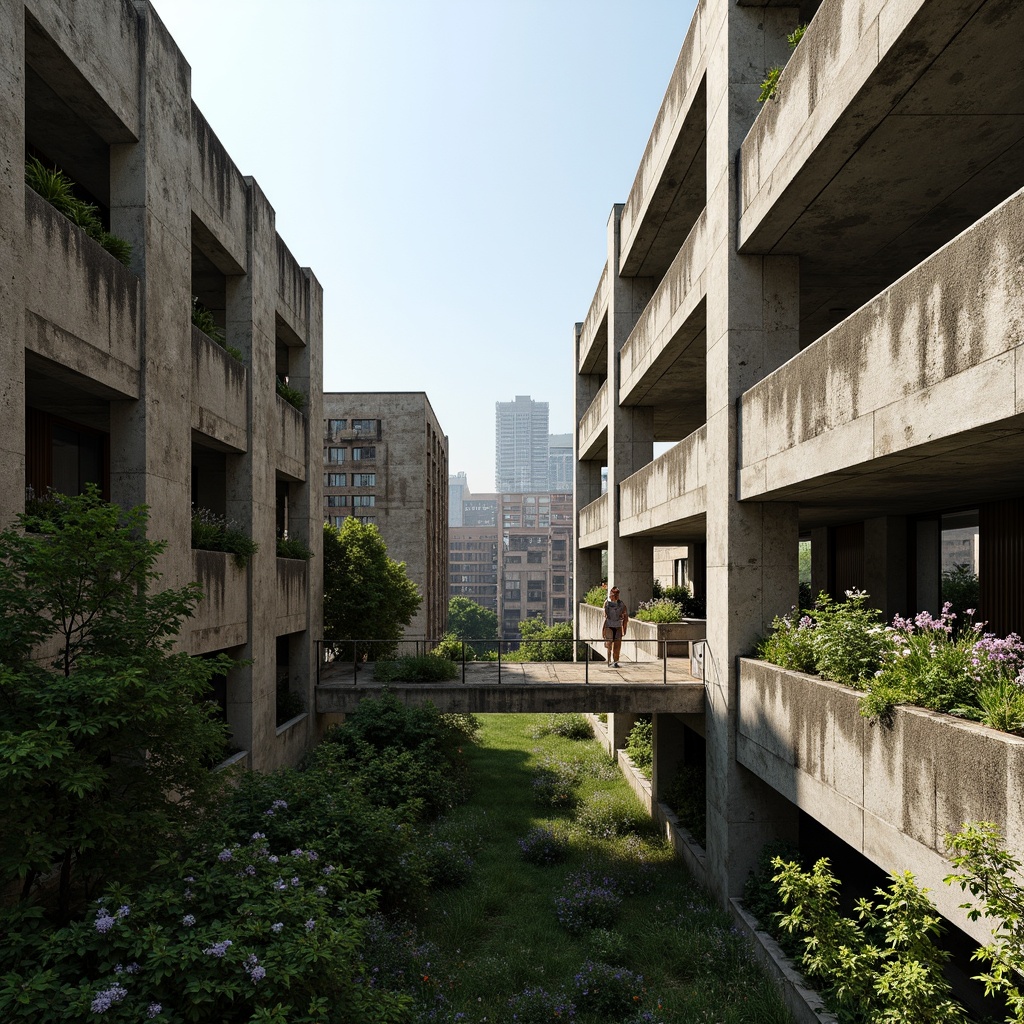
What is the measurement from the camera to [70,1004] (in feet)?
19.6

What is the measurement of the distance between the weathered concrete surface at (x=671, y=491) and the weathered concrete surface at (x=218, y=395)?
10.0 metres

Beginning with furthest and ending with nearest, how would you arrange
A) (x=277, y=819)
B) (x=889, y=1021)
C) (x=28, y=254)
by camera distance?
(x=277, y=819) → (x=28, y=254) → (x=889, y=1021)

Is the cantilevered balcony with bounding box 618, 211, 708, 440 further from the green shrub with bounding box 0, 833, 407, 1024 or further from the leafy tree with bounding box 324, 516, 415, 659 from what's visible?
the green shrub with bounding box 0, 833, 407, 1024

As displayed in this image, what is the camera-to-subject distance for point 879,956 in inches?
323

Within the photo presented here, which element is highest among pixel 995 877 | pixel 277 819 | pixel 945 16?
pixel 945 16

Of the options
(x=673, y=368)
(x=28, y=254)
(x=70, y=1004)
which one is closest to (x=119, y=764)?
(x=70, y=1004)

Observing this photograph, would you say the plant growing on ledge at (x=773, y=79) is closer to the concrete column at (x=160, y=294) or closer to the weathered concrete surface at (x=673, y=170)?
the weathered concrete surface at (x=673, y=170)

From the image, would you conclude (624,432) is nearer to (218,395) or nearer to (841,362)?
(218,395)

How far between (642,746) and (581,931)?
9549 mm

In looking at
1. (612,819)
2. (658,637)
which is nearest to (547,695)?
(612,819)

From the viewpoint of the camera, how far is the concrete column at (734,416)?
1265 cm

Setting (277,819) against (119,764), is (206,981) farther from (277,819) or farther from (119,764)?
(277,819)

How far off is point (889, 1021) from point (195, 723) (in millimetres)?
7811

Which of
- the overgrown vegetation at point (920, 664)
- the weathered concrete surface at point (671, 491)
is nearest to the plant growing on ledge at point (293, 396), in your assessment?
the weathered concrete surface at point (671, 491)
